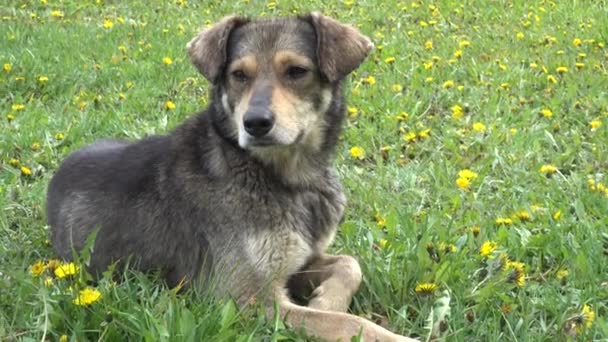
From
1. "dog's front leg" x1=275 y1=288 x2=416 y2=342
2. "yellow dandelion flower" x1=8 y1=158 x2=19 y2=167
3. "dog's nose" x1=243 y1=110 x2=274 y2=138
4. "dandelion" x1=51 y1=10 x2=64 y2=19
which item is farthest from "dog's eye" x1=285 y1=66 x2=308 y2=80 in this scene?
"dandelion" x1=51 y1=10 x2=64 y2=19

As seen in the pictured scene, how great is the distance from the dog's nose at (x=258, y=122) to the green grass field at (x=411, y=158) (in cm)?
85

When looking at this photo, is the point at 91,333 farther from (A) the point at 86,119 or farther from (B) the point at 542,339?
(A) the point at 86,119

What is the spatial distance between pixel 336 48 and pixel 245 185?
35.2 inches

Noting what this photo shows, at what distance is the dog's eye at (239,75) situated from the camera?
→ 12.7ft

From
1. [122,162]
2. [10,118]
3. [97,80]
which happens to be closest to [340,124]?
[122,162]

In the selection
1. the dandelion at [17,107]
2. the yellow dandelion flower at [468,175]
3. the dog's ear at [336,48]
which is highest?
the dog's ear at [336,48]

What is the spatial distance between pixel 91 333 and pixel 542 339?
1841 mm

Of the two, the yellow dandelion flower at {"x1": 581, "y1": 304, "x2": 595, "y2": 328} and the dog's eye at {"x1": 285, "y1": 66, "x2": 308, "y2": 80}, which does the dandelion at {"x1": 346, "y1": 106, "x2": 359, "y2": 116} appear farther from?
the yellow dandelion flower at {"x1": 581, "y1": 304, "x2": 595, "y2": 328}

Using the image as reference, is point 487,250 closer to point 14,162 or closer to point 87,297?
point 87,297

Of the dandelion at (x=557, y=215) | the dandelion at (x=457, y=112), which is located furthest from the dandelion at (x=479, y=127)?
the dandelion at (x=557, y=215)

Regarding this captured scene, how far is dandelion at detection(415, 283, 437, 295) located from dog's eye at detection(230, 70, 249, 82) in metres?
1.39

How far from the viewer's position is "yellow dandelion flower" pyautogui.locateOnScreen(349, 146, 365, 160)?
5.56 m

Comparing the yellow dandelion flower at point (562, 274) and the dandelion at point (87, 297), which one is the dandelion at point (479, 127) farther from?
the dandelion at point (87, 297)

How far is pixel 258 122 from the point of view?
3.56 metres
